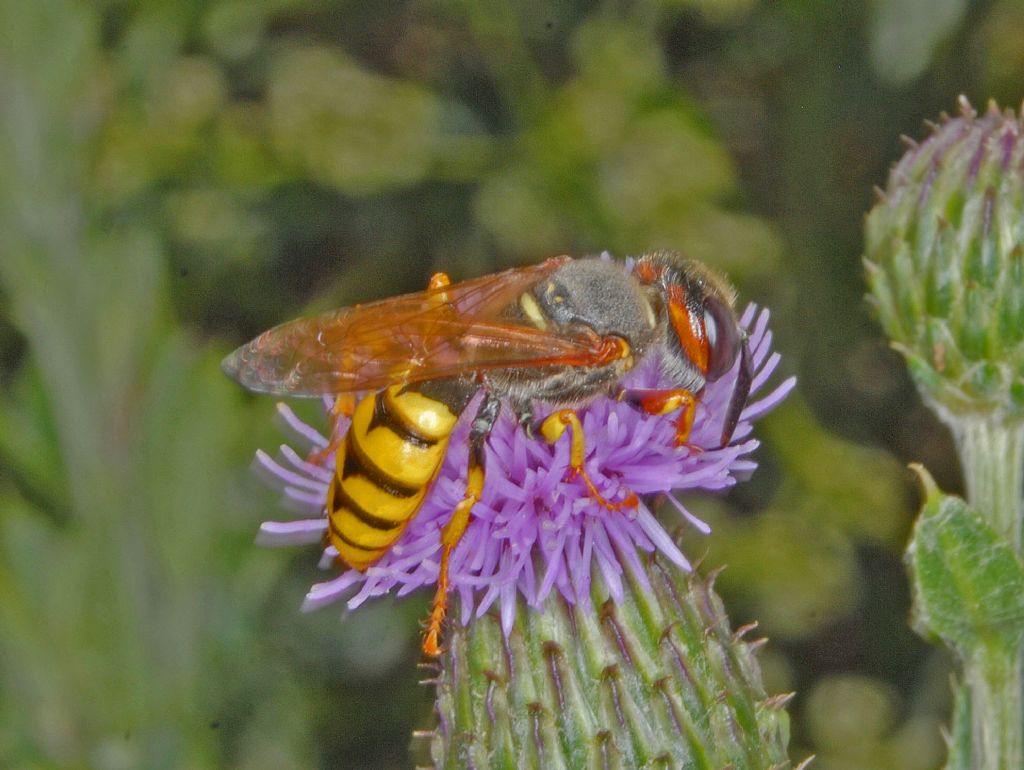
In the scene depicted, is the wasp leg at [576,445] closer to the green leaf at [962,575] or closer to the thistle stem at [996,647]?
the green leaf at [962,575]

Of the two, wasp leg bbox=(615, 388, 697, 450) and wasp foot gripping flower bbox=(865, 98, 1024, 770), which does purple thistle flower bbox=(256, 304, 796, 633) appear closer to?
wasp leg bbox=(615, 388, 697, 450)

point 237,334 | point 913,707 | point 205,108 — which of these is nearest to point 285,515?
point 237,334

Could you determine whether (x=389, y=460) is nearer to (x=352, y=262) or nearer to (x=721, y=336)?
(x=721, y=336)

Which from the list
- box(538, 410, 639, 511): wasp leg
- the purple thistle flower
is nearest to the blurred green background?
the purple thistle flower

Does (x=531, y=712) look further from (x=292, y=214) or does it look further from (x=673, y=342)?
(x=292, y=214)

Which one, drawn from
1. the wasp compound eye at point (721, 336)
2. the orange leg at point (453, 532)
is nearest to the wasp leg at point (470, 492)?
the orange leg at point (453, 532)
